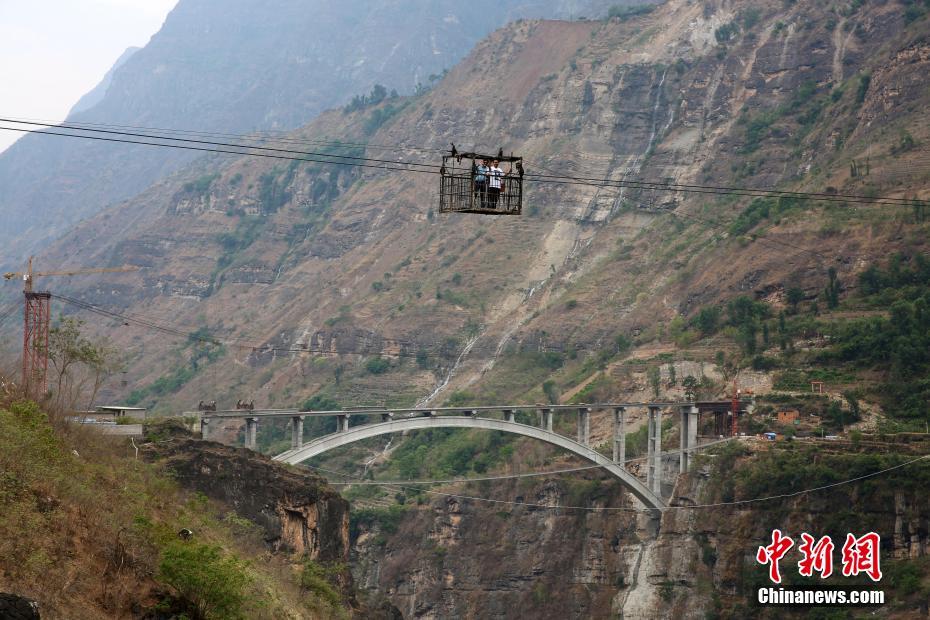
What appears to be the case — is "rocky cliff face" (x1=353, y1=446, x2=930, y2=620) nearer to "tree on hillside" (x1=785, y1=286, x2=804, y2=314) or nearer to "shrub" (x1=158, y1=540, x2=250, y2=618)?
"tree on hillside" (x1=785, y1=286, x2=804, y2=314)

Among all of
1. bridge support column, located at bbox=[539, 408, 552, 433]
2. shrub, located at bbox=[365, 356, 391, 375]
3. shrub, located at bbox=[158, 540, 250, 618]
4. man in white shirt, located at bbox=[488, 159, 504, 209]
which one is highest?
man in white shirt, located at bbox=[488, 159, 504, 209]

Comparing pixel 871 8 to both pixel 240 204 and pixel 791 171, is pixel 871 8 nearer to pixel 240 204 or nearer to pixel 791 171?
pixel 791 171

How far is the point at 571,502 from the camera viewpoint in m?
77.2

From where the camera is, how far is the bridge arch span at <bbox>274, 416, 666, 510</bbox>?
175 ft

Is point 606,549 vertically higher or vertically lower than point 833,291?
lower

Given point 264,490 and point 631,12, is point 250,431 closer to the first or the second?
point 264,490

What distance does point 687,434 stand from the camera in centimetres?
7112

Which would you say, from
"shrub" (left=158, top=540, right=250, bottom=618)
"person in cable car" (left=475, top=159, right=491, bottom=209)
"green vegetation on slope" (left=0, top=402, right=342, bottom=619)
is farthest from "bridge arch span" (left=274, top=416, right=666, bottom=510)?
"shrub" (left=158, top=540, right=250, bottom=618)

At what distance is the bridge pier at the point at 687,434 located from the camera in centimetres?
7038

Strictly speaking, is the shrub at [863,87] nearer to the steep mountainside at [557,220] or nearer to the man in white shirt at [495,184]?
the steep mountainside at [557,220]

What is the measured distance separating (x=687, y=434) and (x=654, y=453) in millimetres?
3022

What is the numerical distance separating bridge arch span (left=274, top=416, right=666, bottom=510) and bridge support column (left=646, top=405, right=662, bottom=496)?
1.83 feet

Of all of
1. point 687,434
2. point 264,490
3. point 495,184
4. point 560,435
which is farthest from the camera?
point 687,434

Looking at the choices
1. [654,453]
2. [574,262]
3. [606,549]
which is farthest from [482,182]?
[574,262]
